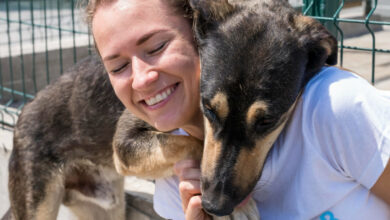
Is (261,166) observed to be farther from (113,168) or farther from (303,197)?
(113,168)

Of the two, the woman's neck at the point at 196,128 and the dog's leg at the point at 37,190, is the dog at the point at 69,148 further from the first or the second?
the woman's neck at the point at 196,128

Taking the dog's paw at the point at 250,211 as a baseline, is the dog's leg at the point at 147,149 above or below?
below

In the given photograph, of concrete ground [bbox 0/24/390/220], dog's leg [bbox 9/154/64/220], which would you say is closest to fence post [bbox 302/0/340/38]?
concrete ground [bbox 0/24/390/220]

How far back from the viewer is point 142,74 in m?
2.29

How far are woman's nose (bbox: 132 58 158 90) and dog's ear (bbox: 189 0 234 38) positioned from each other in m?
0.26

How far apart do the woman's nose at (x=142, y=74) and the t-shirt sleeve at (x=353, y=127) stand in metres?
0.69

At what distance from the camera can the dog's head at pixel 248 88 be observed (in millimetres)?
2039

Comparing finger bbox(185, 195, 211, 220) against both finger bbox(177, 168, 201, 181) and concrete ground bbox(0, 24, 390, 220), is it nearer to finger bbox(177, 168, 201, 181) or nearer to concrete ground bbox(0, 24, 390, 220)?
finger bbox(177, 168, 201, 181)

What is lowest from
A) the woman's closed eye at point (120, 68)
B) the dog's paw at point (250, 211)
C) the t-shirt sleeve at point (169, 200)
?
the t-shirt sleeve at point (169, 200)

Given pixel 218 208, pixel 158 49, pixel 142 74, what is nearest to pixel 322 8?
pixel 158 49

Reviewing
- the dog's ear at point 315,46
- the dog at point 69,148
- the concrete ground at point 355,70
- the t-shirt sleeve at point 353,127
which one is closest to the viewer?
the t-shirt sleeve at point 353,127

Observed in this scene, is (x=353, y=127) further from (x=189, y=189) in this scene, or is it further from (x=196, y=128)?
(x=196, y=128)

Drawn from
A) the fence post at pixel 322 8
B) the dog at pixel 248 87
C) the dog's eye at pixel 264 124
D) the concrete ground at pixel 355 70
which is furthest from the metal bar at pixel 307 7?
the concrete ground at pixel 355 70

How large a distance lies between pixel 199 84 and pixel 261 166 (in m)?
0.47
